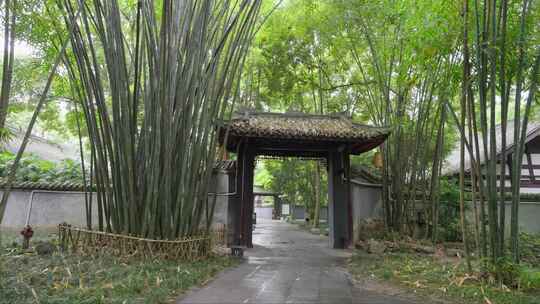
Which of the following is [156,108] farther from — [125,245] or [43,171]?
[43,171]

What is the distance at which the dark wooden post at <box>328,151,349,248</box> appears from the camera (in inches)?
268

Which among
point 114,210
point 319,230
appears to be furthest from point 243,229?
point 319,230

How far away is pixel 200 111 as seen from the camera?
4.05m

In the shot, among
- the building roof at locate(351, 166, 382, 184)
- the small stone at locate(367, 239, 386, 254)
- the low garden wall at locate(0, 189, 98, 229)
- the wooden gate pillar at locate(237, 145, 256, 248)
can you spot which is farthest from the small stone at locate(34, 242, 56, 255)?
the building roof at locate(351, 166, 382, 184)

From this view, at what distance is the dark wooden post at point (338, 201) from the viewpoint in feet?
22.3

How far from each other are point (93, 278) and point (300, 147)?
475cm

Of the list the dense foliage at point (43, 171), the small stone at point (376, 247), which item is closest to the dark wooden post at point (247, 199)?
the small stone at point (376, 247)

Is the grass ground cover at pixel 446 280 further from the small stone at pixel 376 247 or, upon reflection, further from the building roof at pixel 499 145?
the building roof at pixel 499 145

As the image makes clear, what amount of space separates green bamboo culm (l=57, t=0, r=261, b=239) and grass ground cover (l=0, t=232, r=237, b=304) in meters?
0.47

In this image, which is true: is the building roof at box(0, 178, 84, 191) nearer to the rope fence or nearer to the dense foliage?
the dense foliage

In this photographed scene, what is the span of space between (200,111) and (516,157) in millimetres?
3183

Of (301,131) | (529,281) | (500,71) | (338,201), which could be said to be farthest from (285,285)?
(338,201)

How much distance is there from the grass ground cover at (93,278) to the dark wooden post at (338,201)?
342 centimetres

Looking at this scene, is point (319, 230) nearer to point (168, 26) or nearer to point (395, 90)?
point (395, 90)
